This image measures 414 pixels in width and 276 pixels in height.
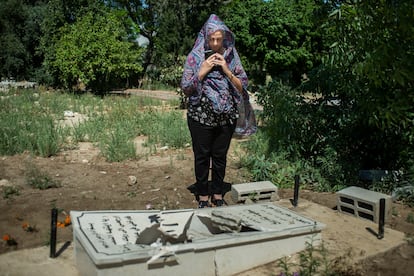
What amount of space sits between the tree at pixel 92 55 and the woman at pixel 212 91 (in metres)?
9.76

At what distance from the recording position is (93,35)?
525 inches

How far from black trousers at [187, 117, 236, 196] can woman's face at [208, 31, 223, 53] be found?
2.07 ft

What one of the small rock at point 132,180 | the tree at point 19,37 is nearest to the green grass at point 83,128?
the small rock at point 132,180

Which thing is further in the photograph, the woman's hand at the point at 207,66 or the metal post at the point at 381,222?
the woman's hand at the point at 207,66

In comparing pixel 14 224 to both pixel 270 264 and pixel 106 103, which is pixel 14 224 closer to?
pixel 270 264

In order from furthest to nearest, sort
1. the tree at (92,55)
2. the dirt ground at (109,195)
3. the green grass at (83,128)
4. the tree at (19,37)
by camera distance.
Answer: the tree at (19,37) → the tree at (92,55) → the green grass at (83,128) → the dirt ground at (109,195)

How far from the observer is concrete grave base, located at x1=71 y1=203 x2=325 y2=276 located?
2463 millimetres

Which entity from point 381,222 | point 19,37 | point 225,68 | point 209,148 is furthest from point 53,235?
point 19,37

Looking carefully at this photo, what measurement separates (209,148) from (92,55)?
10.2 metres

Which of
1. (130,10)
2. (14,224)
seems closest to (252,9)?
(14,224)

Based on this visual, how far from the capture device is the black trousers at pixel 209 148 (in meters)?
3.85

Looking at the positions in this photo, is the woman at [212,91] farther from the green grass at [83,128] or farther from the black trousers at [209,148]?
the green grass at [83,128]

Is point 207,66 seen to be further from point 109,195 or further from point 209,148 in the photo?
point 109,195

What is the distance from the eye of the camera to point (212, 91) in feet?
12.4
